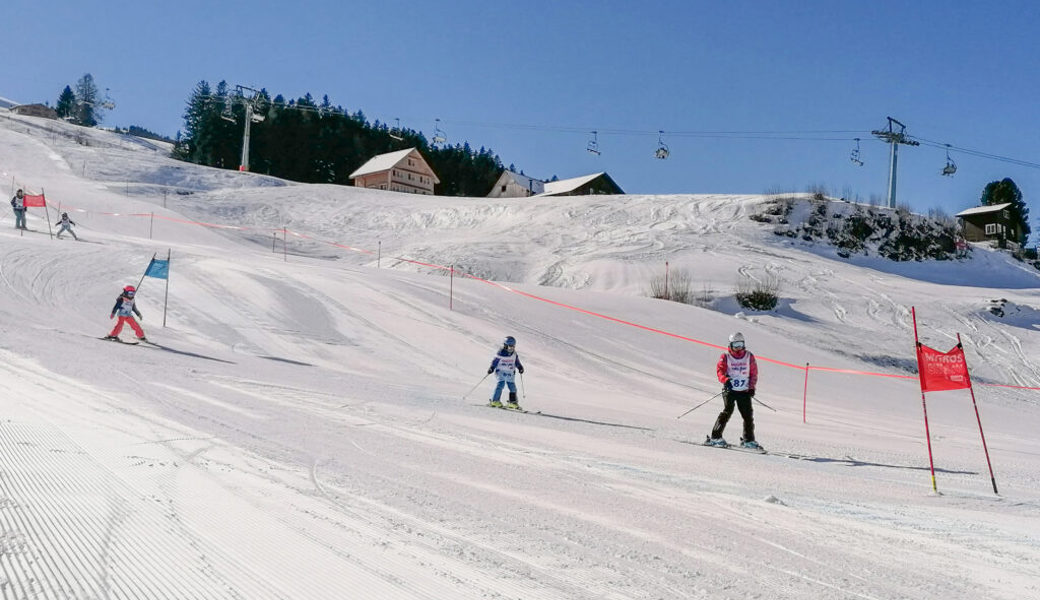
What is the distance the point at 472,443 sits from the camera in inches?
314

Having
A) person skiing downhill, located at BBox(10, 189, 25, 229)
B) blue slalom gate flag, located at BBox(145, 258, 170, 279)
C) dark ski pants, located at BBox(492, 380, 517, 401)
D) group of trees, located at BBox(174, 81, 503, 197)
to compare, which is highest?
group of trees, located at BBox(174, 81, 503, 197)

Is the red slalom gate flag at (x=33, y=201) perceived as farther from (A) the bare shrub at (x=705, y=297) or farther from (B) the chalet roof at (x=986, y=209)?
(B) the chalet roof at (x=986, y=209)

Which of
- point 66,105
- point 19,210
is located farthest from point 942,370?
point 66,105

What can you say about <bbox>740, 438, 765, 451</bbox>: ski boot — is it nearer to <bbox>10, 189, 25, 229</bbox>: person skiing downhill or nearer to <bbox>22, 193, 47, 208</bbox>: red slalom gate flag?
<bbox>22, 193, 47, 208</bbox>: red slalom gate flag

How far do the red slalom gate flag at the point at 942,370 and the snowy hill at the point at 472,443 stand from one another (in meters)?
1.18

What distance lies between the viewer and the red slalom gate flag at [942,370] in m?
8.16

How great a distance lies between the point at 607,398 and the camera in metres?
15.0

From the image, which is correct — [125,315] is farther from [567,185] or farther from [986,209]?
[986,209]

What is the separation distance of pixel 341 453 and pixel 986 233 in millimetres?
86133

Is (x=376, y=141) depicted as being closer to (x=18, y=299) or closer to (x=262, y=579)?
(x=18, y=299)

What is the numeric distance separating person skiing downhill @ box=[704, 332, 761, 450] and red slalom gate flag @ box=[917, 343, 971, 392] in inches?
91.5

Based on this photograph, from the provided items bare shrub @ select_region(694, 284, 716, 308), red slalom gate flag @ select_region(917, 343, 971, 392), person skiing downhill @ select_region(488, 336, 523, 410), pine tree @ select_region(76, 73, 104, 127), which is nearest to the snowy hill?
bare shrub @ select_region(694, 284, 716, 308)

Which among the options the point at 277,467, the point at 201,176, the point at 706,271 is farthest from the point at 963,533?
the point at 201,176

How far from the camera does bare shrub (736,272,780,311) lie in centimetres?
2875
